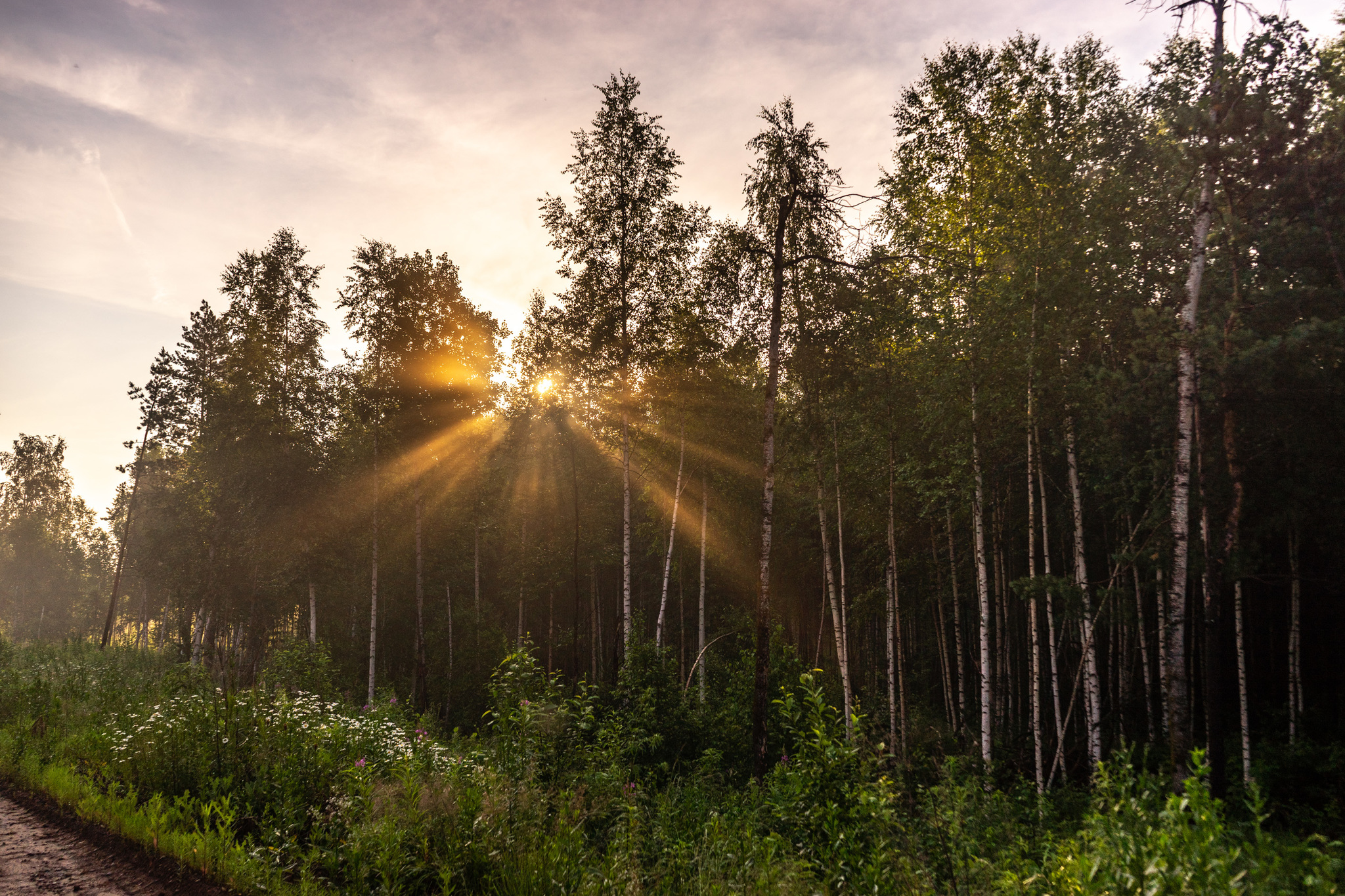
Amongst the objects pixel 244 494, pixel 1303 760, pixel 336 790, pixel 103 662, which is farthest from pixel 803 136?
pixel 103 662

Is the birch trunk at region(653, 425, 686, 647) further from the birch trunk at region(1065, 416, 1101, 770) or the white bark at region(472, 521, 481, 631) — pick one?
the white bark at region(472, 521, 481, 631)

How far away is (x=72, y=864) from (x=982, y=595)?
13759 mm

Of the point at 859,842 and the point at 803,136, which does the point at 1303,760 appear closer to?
the point at 859,842

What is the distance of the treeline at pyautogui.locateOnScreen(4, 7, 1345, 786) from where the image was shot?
34.3 ft

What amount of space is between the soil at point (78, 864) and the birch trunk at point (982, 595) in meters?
12.1

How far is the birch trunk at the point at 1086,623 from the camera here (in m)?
11.0

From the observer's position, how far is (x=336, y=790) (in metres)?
6.70

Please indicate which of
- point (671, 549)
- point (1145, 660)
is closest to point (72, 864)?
point (671, 549)

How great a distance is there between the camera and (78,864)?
19.7ft

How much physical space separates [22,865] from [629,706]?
28.5 feet

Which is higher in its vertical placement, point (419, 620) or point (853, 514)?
point (853, 514)

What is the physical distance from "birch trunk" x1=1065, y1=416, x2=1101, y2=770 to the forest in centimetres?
12

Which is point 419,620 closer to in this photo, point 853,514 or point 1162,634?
point 853,514

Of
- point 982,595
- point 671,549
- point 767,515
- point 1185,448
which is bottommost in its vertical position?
point 982,595
